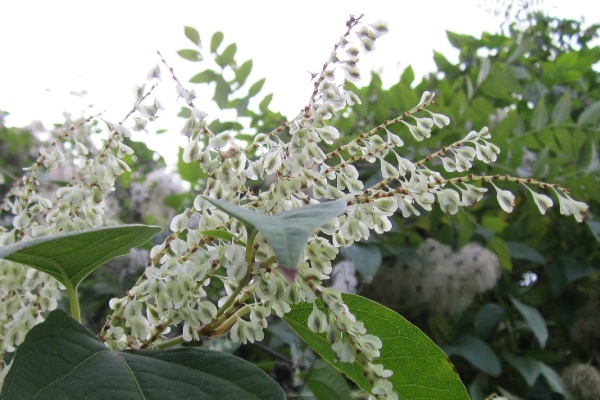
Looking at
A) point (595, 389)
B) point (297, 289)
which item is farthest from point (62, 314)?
→ point (595, 389)

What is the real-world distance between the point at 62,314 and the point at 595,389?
1.06 m

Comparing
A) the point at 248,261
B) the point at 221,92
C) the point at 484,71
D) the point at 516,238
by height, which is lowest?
the point at 248,261

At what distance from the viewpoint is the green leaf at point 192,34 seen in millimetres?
1213

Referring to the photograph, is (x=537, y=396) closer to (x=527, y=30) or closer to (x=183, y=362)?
(x=183, y=362)

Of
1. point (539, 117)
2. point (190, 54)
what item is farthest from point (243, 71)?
point (539, 117)

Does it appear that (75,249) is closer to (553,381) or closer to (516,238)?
(553,381)

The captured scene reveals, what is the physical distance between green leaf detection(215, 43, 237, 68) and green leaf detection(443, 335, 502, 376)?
0.77 meters

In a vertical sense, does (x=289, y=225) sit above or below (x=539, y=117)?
below

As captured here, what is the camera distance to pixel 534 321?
51.8 inches

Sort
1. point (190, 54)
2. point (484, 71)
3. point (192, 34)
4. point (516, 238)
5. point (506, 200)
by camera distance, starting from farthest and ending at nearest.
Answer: point (484, 71)
point (516, 238)
point (190, 54)
point (192, 34)
point (506, 200)

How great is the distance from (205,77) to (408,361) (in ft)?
3.24

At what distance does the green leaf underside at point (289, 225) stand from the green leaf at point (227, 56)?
103cm

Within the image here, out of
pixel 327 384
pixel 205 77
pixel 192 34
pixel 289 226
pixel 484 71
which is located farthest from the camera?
pixel 484 71

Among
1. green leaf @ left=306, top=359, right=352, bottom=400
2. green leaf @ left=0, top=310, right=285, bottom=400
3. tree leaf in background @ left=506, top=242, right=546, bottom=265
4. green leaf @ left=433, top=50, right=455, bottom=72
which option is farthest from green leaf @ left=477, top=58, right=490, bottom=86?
→ green leaf @ left=0, top=310, right=285, bottom=400
